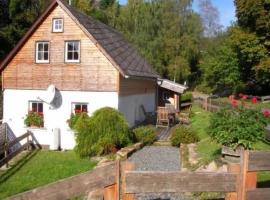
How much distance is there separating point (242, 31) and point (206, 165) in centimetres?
3484

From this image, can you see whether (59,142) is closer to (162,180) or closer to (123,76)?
(123,76)

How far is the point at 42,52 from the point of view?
70.9 ft

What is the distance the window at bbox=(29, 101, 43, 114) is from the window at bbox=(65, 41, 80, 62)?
9.13 ft

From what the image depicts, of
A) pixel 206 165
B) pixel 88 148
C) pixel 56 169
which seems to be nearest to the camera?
pixel 206 165

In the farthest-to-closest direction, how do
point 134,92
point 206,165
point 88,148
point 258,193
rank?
point 134,92, point 88,148, point 206,165, point 258,193

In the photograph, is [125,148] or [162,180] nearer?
[162,180]

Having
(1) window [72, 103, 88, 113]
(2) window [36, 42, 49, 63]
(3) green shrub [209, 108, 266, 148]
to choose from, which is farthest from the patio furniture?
(3) green shrub [209, 108, 266, 148]

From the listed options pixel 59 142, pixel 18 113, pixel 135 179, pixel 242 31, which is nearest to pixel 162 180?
pixel 135 179

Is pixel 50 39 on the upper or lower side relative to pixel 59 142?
upper

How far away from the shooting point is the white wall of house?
21503mm

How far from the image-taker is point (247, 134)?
1045 centimetres

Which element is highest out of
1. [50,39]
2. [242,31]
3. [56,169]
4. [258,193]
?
[242,31]

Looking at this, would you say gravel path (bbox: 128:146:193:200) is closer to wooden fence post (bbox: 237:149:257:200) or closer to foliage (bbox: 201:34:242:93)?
wooden fence post (bbox: 237:149:257:200)

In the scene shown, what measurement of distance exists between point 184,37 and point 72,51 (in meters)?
33.5
